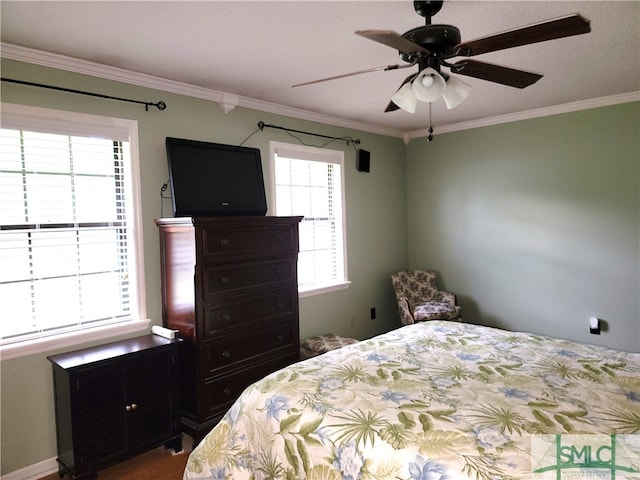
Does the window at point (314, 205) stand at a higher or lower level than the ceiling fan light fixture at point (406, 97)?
lower

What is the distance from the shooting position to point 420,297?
187 inches

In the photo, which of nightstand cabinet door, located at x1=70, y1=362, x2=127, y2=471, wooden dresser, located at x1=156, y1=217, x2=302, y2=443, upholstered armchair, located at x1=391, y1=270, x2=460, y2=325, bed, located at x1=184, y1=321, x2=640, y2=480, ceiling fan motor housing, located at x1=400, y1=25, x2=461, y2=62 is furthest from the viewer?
upholstered armchair, located at x1=391, y1=270, x2=460, y2=325

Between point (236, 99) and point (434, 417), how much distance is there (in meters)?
2.69

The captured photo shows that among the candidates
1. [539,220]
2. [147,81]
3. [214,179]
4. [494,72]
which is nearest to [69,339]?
[214,179]

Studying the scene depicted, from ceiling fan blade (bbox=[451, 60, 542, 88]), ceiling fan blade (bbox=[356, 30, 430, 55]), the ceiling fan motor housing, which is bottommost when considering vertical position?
ceiling fan blade (bbox=[356, 30, 430, 55])

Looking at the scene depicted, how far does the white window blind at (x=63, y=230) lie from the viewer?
244 centimetres

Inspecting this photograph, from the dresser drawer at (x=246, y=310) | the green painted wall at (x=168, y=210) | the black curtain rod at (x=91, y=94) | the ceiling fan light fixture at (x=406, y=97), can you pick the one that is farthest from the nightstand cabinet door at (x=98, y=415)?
the ceiling fan light fixture at (x=406, y=97)

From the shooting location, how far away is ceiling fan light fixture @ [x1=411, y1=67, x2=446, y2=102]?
1886mm

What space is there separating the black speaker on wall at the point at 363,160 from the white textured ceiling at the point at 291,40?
1.09m

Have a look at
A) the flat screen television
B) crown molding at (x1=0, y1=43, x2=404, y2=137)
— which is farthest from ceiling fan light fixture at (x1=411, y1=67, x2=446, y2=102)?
crown molding at (x1=0, y1=43, x2=404, y2=137)

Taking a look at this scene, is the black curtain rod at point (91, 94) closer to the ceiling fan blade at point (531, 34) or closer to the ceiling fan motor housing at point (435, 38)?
the ceiling fan motor housing at point (435, 38)

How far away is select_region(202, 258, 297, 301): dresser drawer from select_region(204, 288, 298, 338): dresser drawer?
0.07m

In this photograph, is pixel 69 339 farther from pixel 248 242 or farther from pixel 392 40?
pixel 392 40

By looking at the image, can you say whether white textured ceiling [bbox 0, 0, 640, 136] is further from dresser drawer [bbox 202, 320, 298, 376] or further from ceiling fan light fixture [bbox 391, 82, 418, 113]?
dresser drawer [bbox 202, 320, 298, 376]
